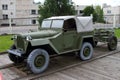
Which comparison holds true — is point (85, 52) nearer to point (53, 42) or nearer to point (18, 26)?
point (53, 42)

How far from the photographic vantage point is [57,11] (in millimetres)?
13695

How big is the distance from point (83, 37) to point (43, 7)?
294 inches

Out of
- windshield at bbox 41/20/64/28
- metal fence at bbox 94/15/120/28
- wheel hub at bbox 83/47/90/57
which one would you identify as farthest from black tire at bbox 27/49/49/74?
metal fence at bbox 94/15/120/28

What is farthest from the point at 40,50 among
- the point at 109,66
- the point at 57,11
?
the point at 57,11

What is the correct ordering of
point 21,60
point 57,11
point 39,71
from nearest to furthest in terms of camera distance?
point 39,71 → point 21,60 → point 57,11

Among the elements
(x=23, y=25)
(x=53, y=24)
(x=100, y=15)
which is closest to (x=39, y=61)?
(x=53, y=24)

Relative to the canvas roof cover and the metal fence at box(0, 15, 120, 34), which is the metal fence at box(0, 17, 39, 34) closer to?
the metal fence at box(0, 15, 120, 34)

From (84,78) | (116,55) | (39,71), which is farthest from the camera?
(116,55)

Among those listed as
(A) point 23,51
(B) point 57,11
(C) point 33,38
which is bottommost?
(A) point 23,51

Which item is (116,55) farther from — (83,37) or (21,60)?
(21,60)

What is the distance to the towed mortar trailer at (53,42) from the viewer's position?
5660 mm

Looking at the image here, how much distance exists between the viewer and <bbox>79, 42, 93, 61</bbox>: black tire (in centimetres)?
706

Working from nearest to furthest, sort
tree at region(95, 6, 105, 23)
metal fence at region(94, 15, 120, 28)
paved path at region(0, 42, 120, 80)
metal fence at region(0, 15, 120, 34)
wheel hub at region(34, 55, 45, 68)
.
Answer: paved path at region(0, 42, 120, 80) < wheel hub at region(34, 55, 45, 68) < metal fence at region(0, 15, 120, 34) < metal fence at region(94, 15, 120, 28) < tree at region(95, 6, 105, 23)

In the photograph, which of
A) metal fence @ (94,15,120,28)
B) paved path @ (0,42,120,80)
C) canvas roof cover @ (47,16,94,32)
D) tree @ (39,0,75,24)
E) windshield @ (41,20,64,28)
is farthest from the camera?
metal fence @ (94,15,120,28)
